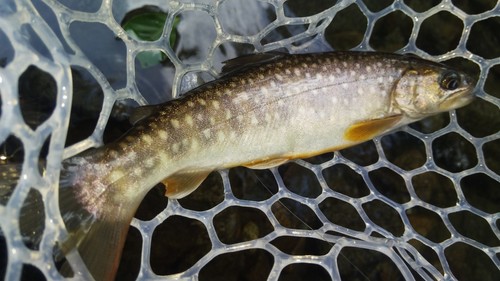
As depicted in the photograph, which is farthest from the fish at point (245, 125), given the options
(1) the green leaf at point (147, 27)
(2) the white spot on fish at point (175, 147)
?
(1) the green leaf at point (147, 27)

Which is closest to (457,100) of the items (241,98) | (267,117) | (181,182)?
(267,117)

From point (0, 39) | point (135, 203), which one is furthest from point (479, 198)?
point (0, 39)

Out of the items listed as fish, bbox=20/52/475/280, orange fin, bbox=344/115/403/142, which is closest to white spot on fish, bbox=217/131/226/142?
fish, bbox=20/52/475/280

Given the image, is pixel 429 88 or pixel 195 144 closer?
pixel 195 144

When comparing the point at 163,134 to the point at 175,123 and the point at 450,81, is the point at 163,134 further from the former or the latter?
the point at 450,81

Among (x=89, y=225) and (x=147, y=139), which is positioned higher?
(x=147, y=139)

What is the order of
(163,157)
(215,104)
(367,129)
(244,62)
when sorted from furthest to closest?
(367,129)
(244,62)
(215,104)
(163,157)

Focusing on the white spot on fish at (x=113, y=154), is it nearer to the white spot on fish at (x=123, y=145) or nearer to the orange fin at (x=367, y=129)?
the white spot on fish at (x=123, y=145)
